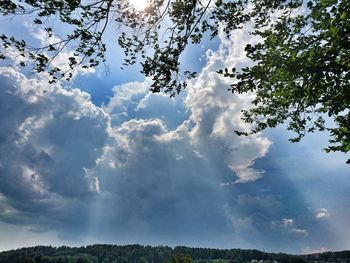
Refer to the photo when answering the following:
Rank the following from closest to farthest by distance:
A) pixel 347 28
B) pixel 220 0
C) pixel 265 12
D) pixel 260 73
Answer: pixel 347 28
pixel 260 73
pixel 220 0
pixel 265 12

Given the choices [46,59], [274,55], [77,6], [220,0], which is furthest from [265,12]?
[46,59]

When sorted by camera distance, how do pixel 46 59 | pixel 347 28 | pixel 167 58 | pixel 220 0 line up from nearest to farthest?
pixel 347 28 → pixel 46 59 → pixel 167 58 → pixel 220 0

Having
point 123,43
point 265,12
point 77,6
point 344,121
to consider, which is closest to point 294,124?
point 344,121

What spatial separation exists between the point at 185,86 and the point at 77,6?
19.1 feet

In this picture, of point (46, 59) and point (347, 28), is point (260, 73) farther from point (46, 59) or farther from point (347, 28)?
point (46, 59)

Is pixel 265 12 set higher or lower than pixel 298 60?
higher

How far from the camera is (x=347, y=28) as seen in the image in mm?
9586

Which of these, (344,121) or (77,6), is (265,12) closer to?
(344,121)

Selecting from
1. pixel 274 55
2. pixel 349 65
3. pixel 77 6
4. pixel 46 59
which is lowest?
pixel 349 65

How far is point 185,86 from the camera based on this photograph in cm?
1459

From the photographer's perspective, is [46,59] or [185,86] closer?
[46,59]

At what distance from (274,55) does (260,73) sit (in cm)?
88

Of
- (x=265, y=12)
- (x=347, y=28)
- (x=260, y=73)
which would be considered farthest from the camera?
(x=265, y=12)

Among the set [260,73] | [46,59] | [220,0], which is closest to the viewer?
[260,73]
